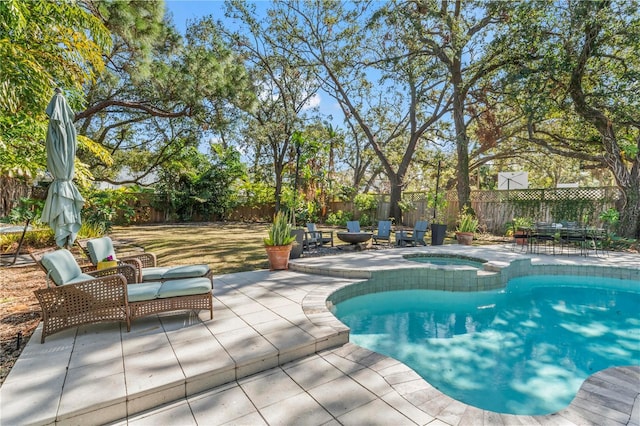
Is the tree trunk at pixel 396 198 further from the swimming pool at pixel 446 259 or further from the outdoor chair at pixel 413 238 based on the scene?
the swimming pool at pixel 446 259

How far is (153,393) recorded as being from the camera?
2.30 meters

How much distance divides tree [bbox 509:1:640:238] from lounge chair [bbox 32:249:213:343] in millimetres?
11758

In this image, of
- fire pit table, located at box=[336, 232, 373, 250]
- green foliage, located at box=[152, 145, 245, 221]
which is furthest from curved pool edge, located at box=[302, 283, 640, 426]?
green foliage, located at box=[152, 145, 245, 221]

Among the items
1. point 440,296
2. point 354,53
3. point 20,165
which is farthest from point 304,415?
point 354,53

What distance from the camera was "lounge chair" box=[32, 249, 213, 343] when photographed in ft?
10.2

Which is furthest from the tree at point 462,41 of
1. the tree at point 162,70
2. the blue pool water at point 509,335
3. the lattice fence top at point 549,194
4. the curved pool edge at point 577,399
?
the curved pool edge at point 577,399

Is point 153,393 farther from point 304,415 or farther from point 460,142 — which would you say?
point 460,142

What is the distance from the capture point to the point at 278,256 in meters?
6.28

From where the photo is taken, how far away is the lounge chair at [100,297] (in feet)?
10.2

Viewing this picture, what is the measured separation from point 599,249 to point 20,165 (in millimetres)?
14831

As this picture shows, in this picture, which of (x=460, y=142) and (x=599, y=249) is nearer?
(x=599, y=249)

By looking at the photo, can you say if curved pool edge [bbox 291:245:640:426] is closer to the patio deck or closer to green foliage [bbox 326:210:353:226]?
the patio deck

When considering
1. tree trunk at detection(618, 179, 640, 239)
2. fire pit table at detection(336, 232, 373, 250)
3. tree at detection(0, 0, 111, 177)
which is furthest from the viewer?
tree trunk at detection(618, 179, 640, 239)

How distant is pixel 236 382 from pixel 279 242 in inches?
148
